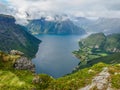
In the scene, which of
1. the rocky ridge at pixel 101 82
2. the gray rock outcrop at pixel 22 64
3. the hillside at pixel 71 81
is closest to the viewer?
the rocky ridge at pixel 101 82

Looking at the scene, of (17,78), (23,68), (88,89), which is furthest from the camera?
(23,68)

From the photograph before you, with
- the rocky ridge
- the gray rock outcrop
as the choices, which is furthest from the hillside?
the gray rock outcrop

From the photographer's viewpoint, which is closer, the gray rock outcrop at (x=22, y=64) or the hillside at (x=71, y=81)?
the hillside at (x=71, y=81)

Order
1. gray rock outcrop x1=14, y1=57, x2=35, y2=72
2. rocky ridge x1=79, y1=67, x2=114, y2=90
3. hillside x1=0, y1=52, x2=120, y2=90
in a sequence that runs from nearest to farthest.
Answer: rocky ridge x1=79, y1=67, x2=114, y2=90
hillside x1=0, y1=52, x2=120, y2=90
gray rock outcrop x1=14, y1=57, x2=35, y2=72

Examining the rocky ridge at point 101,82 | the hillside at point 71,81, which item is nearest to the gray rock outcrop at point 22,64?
the hillside at point 71,81

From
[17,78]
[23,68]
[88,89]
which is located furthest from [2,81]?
[88,89]

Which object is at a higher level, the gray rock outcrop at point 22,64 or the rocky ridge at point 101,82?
the rocky ridge at point 101,82

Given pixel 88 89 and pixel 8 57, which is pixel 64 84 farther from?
pixel 8 57

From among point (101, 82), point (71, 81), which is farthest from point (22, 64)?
point (101, 82)

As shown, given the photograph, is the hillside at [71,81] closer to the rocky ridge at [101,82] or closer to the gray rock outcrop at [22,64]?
the rocky ridge at [101,82]

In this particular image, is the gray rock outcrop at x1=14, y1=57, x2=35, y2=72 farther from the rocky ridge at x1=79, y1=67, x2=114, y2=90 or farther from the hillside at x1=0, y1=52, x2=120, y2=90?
the rocky ridge at x1=79, y1=67, x2=114, y2=90

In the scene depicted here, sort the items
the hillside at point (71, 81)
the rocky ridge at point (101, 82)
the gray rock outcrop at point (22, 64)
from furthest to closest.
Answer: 1. the gray rock outcrop at point (22, 64)
2. the hillside at point (71, 81)
3. the rocky ridge at point (101, 82)
